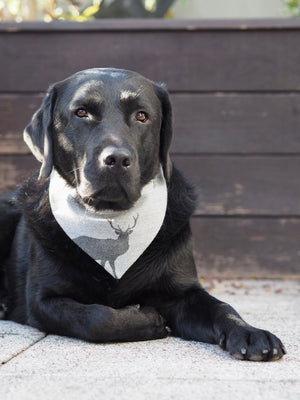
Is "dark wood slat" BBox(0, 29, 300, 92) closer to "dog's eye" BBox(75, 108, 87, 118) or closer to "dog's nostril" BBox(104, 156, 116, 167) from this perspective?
"dog's eye" BBox(75, 108, 87, 118)

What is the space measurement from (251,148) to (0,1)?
255 cm

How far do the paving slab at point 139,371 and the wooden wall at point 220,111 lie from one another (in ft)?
5.36

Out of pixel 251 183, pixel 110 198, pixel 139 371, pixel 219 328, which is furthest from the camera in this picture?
pixel 251 183

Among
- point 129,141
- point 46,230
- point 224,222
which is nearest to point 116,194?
point 129,141

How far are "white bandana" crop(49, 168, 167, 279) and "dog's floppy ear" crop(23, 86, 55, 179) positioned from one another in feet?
0.34

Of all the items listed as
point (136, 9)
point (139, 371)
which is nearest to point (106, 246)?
point (139, 371)

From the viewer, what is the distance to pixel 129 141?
7.46 ft

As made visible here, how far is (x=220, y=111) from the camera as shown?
4035mm

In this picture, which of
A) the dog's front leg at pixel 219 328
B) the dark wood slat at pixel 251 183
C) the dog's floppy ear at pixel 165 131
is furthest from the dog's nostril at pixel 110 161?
the dark wood slat at pixel 251 183

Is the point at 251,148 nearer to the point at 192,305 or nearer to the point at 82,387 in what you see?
the point at 192,305

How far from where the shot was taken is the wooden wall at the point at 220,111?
13.2 feet

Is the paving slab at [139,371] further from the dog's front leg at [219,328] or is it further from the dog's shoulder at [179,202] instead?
the dog's shoulder at [179,202]

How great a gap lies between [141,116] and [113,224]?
1.44 feet

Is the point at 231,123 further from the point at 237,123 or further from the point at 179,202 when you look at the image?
the point at 179,202
